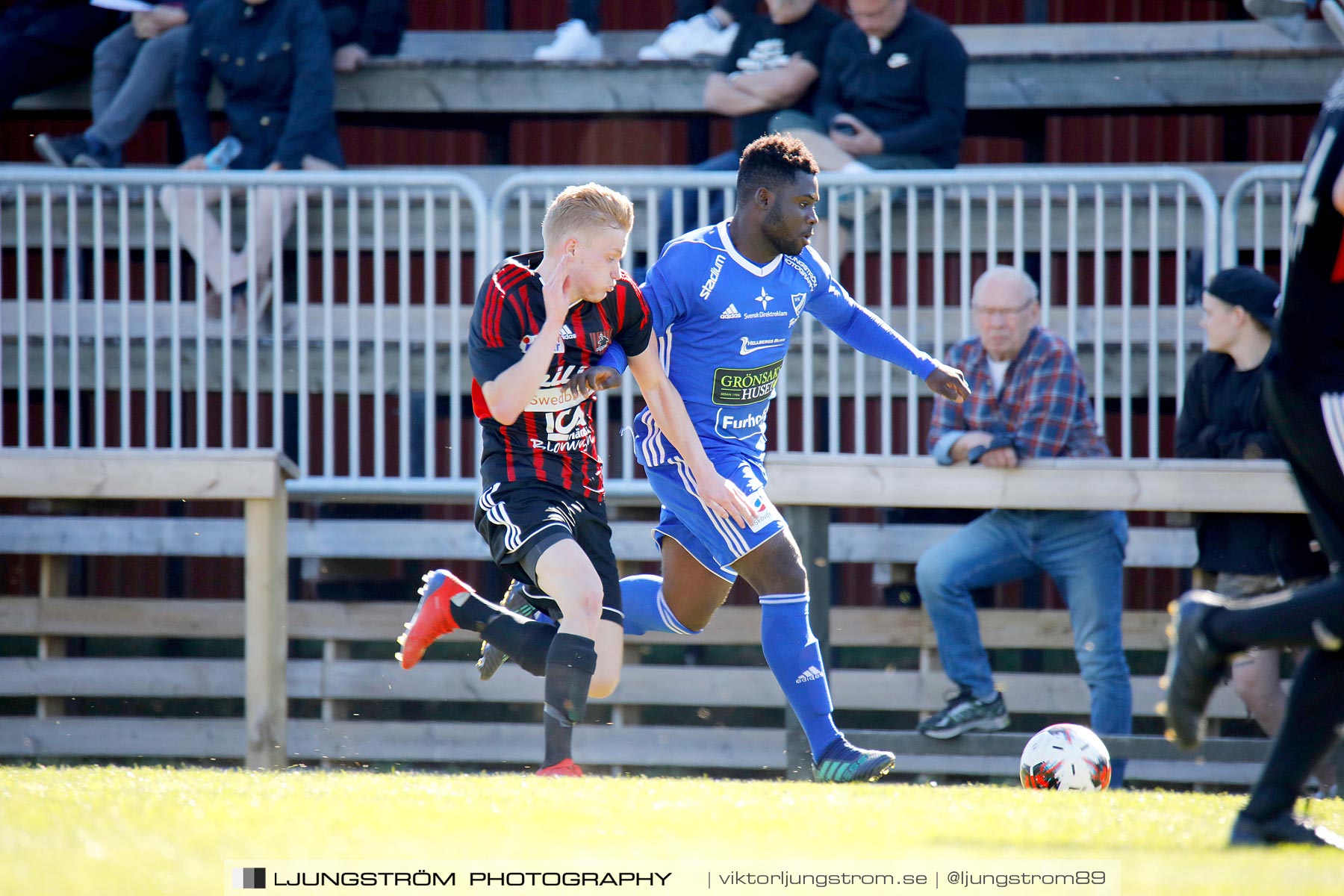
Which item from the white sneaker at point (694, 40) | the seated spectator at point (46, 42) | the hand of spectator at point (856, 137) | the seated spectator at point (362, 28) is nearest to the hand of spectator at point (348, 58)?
the seated spectator at point (362, 28)

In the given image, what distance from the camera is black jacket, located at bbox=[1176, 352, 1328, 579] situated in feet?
20.0

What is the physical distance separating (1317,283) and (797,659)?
7.49 feet

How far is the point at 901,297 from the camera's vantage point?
8.41m

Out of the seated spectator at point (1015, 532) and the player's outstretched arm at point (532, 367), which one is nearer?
the player's outstretched arm at point (532, 367)

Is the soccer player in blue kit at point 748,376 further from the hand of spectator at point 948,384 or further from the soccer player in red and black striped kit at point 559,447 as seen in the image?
the soccer player in red and black striped kit at point 559,447

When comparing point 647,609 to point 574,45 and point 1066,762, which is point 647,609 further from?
point 574,45

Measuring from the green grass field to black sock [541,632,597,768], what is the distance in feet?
1.02

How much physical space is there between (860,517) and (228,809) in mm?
6500

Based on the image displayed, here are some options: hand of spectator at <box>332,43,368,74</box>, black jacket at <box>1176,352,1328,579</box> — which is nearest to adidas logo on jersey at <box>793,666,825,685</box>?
black jacket at <box>1176,352,1328,579</box>

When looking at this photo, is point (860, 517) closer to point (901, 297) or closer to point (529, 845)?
point (901, 297)

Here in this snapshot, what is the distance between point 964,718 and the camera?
6227mm

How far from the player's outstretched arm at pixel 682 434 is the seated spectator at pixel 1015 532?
191 centimetres

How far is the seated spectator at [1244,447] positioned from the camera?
6.06m

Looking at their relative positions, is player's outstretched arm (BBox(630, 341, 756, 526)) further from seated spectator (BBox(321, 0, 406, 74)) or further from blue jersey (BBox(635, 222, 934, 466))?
seated spectator (BBox(321, 0, 406, 74))
